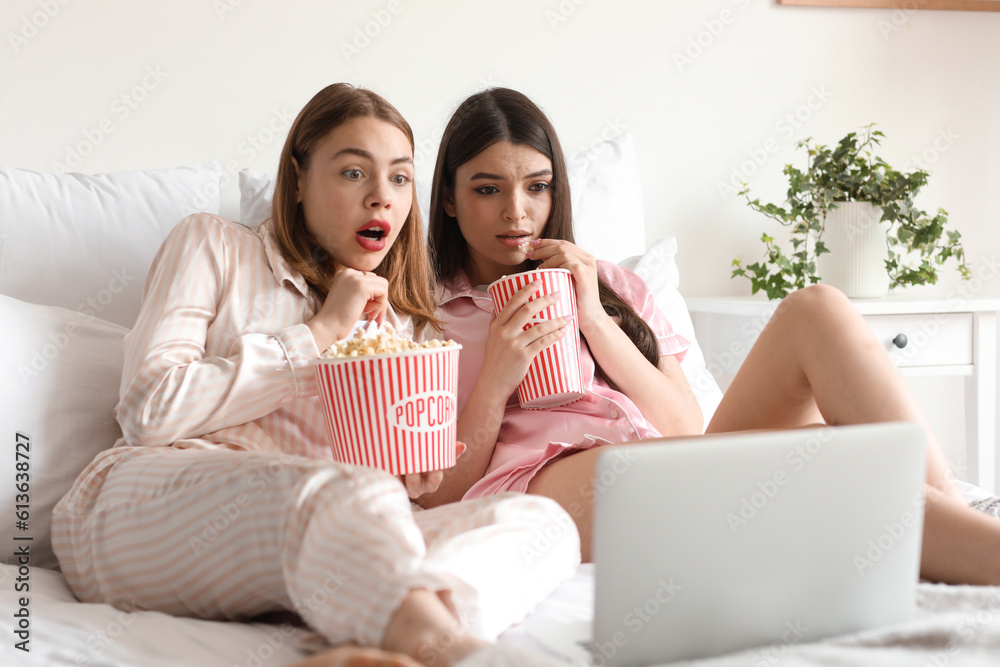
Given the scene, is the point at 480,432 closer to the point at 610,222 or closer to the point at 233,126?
the point at 610,222

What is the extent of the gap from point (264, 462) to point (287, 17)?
53.5 inches

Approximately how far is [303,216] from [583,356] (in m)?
0.49

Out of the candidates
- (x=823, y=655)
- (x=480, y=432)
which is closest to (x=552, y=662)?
(x=823, y=655)

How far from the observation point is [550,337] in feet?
4.01

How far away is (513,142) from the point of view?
1.44 metres

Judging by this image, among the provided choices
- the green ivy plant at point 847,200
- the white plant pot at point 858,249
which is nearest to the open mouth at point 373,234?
the green ivy plant at point 847,200

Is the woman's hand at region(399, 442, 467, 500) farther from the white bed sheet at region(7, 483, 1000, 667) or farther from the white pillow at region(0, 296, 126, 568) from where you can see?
the white pillow at region(0, 296, 126, 568)

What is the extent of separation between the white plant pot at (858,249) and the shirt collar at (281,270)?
1.36 m

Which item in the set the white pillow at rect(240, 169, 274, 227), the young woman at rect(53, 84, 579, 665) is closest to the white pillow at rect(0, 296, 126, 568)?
the young woman at rect(53, 84, 579, 665)

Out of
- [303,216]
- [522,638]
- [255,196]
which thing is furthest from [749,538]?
[255,196]

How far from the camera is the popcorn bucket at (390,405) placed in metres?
0.99

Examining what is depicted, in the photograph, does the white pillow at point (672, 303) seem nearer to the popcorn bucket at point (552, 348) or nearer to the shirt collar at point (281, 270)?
the popcorn bucket at point (552, 348)

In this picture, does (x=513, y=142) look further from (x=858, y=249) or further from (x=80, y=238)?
(x=858, y=249)

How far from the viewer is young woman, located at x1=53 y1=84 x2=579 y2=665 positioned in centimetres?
74
